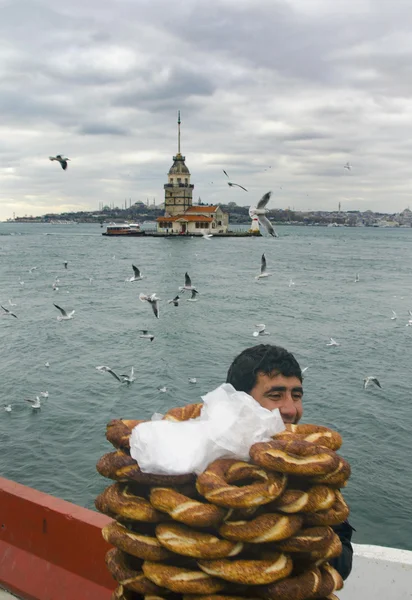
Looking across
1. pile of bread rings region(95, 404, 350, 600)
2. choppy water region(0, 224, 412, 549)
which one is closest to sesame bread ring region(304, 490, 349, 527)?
pile of bread rings region(95, 404, 350, 600)

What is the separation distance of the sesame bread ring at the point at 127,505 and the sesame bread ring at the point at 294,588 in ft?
1.02

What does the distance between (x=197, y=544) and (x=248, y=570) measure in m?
0.14

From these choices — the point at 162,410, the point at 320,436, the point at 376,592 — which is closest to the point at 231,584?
the point at 320,436

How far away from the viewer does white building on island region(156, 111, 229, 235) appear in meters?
102

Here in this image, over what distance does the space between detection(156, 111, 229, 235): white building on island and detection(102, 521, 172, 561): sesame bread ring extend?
328 feet

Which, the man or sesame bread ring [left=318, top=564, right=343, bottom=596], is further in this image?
the man

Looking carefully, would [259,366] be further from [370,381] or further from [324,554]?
[370,381]

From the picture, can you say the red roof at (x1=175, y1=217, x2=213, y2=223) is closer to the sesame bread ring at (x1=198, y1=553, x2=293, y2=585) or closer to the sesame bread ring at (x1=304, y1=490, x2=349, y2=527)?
the sesame bread ring at (x1=304, y1=490, x2=349, y2=527)

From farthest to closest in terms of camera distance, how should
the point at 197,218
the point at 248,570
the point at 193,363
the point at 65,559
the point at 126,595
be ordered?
1. the point at 197,218
2. the point at 193,363
3. the point at 65,559
4. the point at 126,595
5. the point at 248,570

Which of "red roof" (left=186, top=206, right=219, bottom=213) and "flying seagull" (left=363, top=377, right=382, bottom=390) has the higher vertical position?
"red roof" (left=186, top=206, right=219, bottom=213)

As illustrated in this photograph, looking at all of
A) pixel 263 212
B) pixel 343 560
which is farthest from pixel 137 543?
pixel 263 212

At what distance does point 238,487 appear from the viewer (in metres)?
1.47

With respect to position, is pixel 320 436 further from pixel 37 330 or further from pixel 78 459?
pixel 37 330

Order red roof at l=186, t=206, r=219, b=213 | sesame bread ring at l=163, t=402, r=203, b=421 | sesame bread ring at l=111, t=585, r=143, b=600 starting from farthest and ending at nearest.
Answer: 1. red roof at l=186, t=206, r=219, b=213
2. sesame bread ring at l=163, t=402, r=203, b=421
3. sesame bread ring at l=111, t=585, r=143, b=600
